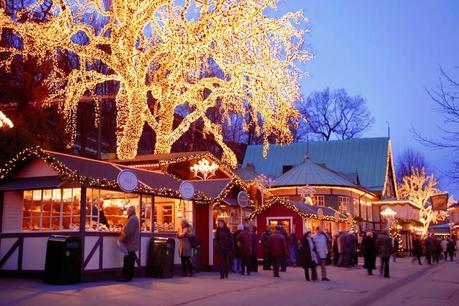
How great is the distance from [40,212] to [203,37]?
1056cm

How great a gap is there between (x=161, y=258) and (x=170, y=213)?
→ 8.44ft

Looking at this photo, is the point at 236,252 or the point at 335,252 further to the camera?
the point at 335,252

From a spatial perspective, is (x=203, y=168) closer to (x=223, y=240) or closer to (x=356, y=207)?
(x=223, y=240)

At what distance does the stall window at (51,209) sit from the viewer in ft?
55.5

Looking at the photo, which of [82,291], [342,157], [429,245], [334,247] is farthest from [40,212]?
[342,157]

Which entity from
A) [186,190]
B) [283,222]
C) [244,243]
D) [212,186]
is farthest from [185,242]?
[283,222]

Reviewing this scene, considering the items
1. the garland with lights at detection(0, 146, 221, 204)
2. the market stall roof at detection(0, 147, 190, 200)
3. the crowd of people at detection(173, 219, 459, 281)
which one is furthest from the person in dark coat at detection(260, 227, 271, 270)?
the garland with lights at detection(0, 146, 221, 204)

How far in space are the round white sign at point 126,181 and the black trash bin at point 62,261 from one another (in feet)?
6.76

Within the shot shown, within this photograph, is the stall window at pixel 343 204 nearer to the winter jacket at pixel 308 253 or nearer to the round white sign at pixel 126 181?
the winter jacket at pixel 308 253

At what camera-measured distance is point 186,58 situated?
2539 cm

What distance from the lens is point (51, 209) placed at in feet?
56.3

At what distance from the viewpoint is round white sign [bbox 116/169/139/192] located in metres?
17.0

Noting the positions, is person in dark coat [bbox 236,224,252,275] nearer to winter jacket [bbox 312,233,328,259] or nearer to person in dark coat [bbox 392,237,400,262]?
winter jacket [bbox 312,233,328,259]

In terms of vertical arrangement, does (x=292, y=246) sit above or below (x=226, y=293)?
above
